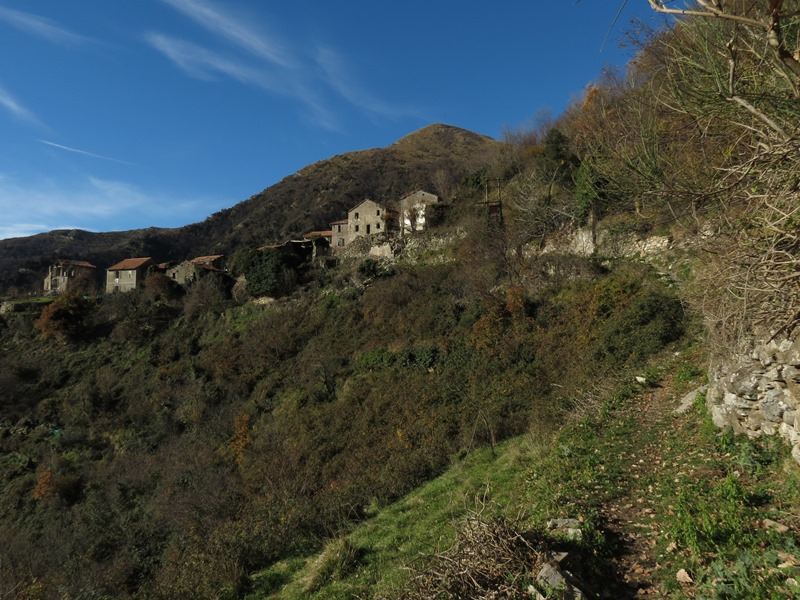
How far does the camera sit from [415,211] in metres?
38.3

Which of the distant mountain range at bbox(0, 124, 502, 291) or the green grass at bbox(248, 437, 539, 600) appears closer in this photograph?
the green grass at bbox(248, 437, 539, 600)

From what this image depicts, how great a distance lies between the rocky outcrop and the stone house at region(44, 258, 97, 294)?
6920 cm

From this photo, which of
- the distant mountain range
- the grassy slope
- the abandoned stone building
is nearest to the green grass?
the grassy slope

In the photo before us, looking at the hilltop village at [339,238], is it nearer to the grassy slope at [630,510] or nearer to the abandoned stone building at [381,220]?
the abandoned stone building at [381,220]

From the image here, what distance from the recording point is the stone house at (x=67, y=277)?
58.8 meters

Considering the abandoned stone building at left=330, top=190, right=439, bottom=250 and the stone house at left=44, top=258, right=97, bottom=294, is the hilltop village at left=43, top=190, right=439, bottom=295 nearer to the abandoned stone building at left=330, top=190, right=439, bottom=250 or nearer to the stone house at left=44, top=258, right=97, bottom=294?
the abandoned stone building at left=330, top=190, right=439, bottom=250

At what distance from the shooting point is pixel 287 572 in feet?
23.7

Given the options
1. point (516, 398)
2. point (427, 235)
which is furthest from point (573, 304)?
point (427, 235)

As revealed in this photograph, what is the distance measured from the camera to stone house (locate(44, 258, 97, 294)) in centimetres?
5881

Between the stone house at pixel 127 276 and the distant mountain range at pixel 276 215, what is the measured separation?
77.8 ft

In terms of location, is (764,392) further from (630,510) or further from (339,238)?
(339,238)

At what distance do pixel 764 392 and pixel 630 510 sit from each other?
241 cm

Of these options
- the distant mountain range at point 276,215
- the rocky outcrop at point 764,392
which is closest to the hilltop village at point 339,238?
the distant mountain range at point 276,215

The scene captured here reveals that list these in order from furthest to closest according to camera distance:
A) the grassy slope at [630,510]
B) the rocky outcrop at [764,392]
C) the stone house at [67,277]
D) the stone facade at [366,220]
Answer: the stone house at [67,277] → the stone facade at [366,220] → the rocky outcrop at [764,392] → the grassy slope at [630,510]
